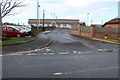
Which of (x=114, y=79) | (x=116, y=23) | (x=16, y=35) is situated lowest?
(x=114, y=79)

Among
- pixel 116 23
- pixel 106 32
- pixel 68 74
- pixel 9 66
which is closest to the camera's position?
pixel 68 74

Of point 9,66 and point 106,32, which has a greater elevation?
point 106,32

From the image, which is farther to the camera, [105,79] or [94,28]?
[94,28]

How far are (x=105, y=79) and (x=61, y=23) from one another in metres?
91.2

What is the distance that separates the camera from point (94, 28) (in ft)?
89.9

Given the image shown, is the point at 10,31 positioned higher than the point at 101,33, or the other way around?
the point at 10,31

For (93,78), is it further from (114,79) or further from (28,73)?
(28,73)

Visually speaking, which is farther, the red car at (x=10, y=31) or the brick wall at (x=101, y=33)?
the brick wall at (x=101, y=33)

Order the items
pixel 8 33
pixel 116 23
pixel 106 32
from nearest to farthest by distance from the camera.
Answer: pixel 8 33, pixel 106 32, pixel 116 23

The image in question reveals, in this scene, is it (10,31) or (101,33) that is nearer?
(10,31)

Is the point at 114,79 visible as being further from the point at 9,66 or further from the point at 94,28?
the point at 94,28

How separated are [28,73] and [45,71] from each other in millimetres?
803

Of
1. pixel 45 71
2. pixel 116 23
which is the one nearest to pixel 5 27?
pixel 45 71

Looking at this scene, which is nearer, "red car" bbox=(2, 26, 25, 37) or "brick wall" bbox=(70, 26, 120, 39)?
"red car" bbox=(2, 26, 25, 37)
